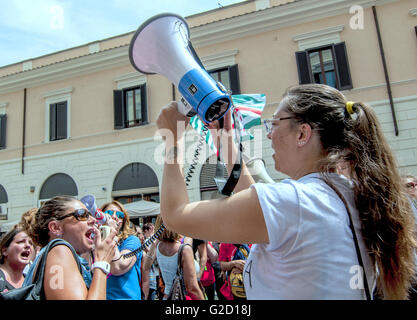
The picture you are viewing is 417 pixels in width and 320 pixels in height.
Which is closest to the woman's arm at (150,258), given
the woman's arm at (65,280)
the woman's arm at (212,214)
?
the woman's arm at (65,280)

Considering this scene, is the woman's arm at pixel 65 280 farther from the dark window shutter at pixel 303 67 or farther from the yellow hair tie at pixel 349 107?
the dark window shutter at pixel 303 67

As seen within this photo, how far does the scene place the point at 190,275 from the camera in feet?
10.1

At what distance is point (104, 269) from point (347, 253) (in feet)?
4.27

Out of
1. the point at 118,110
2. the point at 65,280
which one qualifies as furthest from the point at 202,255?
the point at 118,110

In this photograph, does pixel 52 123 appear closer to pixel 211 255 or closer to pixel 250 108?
pixel 211 255

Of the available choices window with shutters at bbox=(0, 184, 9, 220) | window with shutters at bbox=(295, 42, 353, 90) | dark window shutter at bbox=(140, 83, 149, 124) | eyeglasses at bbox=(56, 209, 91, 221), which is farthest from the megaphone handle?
window with shutters at bbox=(0, 184, 9, 220)

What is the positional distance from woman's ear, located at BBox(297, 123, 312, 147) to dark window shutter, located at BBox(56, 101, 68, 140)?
1343cm

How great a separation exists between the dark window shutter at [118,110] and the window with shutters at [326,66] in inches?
257

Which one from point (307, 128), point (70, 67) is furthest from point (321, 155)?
point (70, 67)

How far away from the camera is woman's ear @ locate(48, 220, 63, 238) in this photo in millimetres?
2074

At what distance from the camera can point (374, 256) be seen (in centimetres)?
100

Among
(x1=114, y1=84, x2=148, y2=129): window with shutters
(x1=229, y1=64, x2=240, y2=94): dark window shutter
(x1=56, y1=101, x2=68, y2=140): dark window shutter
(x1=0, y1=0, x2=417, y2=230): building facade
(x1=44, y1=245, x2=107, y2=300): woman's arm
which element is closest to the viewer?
(x1=44, y1=245, x2=107, y2=300): woman's arm

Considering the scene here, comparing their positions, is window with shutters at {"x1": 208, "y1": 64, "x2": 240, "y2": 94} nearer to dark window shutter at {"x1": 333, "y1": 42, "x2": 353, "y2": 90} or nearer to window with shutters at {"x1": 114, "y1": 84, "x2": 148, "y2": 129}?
window with shutters at {"x1": 114, "y1": 84, "x2": 148, "y2": 129}
